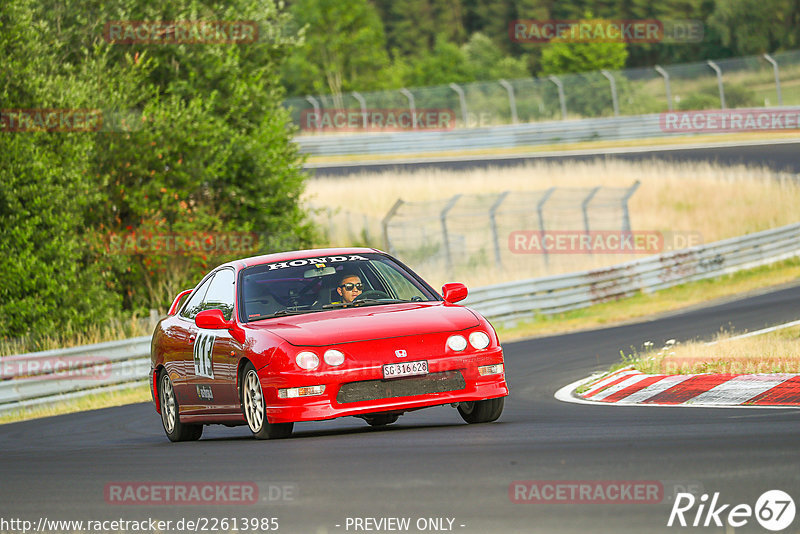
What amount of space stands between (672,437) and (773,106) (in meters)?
40.9

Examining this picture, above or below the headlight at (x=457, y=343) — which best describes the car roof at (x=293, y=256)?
above

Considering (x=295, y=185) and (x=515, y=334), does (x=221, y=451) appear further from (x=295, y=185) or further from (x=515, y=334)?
(x=295, y=185)

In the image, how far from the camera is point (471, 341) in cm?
899

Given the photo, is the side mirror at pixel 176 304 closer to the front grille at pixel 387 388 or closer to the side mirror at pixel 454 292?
the side mirror at pixel 454 292

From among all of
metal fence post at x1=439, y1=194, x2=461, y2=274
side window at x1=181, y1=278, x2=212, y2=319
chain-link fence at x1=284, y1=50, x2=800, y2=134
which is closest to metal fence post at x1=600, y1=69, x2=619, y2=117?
chain-link fence at x1=284, y1=50, x2=800, y2=134

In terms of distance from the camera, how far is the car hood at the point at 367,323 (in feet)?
28.8

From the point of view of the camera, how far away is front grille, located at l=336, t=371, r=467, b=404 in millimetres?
8664

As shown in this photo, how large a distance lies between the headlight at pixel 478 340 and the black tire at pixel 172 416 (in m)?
2.91

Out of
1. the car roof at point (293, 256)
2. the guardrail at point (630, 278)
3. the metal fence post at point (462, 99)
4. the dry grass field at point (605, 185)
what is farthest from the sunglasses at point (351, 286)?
the metal fence post at point (462, 99)

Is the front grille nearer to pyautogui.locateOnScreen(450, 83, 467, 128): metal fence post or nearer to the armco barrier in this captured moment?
the armco barrier

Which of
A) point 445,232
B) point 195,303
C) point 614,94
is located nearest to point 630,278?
point 445,232

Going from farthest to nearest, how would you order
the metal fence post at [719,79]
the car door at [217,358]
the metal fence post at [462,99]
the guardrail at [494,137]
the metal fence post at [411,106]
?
the metal fence post at [411,106] < the metal fence post at [462,99] < the guardrail at [494,137] < the metal fence post at [719,79] < the car door at [217,358]

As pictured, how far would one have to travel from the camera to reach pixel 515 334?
22.4 m

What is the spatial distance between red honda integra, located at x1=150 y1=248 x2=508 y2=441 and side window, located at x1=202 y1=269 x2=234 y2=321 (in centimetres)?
Result: 2
